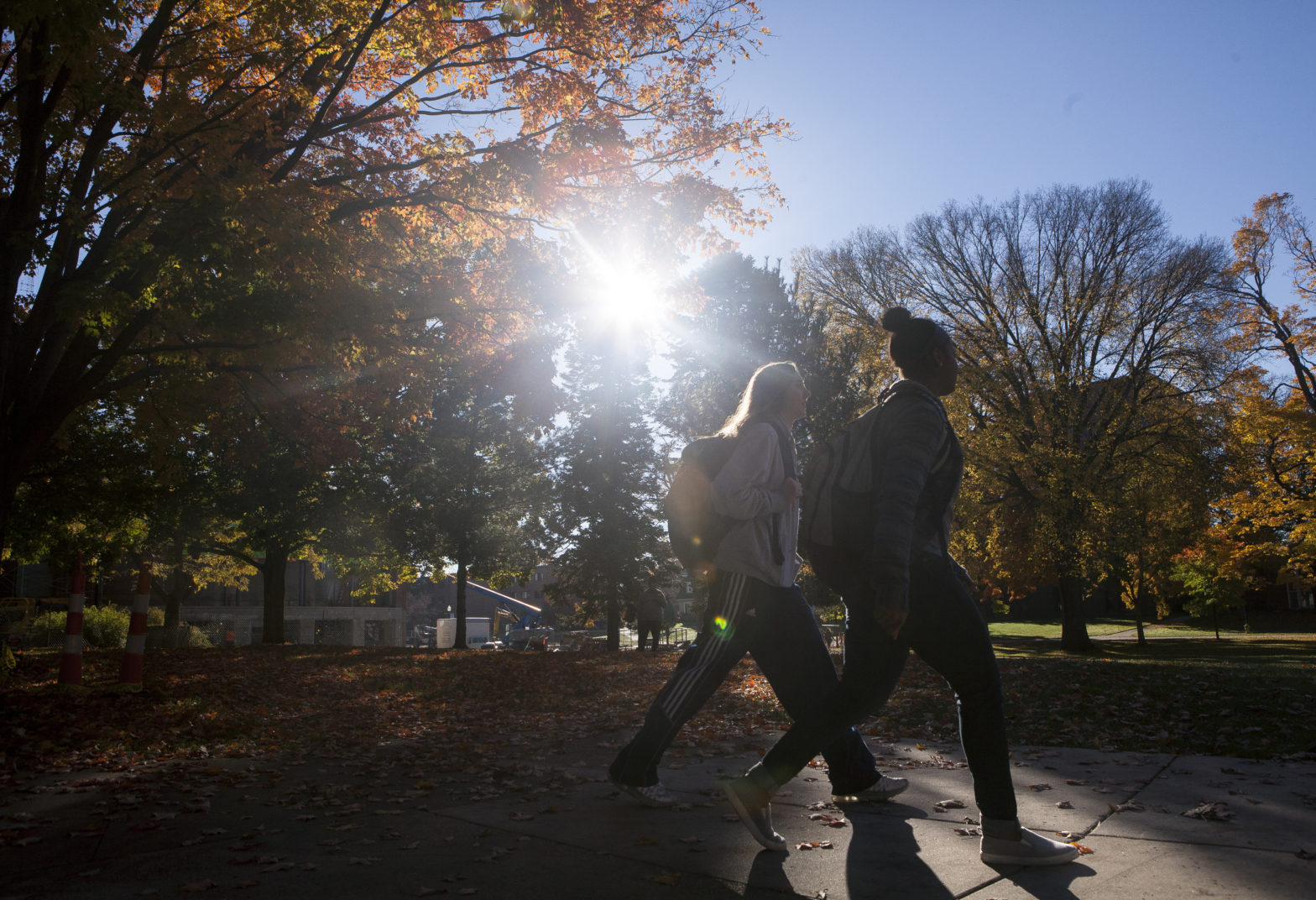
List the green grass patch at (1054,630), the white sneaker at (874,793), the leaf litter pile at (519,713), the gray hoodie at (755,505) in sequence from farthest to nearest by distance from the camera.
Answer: the green grass patch at (1054,630) < the leaf litter pile at (519,713) < the white sneaker at (874,793) < the gray hoodie at (755,505)

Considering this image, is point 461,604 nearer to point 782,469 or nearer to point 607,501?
point 607,501

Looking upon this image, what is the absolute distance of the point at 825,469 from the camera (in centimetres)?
332

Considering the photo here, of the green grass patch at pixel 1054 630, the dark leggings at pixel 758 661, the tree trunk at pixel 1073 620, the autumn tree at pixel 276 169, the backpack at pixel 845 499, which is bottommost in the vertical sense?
the green grass patch at pixel 1054 630

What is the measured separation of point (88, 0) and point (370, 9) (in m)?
3.69

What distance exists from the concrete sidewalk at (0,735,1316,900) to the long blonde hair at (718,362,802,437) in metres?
1.68

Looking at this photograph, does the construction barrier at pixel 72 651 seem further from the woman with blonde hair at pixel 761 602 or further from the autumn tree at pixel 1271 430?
the autumn tree at pixel 1271 430

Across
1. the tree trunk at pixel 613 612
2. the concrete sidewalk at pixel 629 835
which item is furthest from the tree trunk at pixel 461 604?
the concrete sidewalk at pixel 629 835

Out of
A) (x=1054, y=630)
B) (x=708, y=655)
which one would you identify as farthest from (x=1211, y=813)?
(x=1054, y=630)

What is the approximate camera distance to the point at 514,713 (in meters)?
8.78

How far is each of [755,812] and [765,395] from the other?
66.4 inches

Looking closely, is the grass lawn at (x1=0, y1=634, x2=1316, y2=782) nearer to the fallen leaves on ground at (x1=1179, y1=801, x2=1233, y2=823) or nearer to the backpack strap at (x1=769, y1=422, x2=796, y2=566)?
the fallen leaves on ground at (x1=1179, y1=801, x2=1233, y2=823)

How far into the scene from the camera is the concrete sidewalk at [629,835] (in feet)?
9.10

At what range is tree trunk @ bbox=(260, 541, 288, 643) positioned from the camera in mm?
25000

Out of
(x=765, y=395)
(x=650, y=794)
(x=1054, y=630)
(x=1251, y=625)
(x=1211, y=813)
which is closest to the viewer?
(x=1211, y=813)
